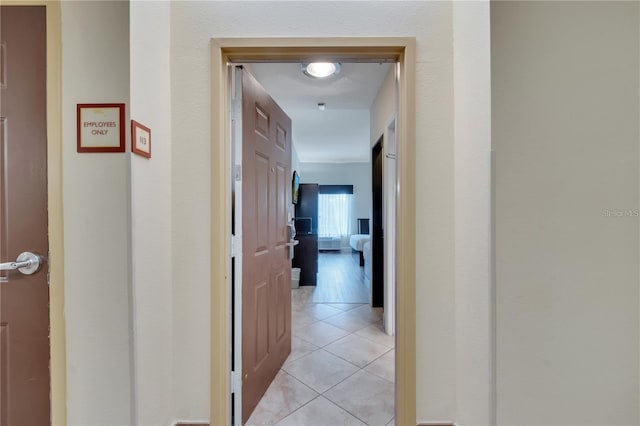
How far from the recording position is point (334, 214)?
8406 mm

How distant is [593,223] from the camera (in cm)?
77

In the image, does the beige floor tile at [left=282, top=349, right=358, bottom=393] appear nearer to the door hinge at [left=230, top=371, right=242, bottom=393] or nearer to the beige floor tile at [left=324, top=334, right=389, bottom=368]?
the beige floor tile at [left=324, top=334, right=389, bottom=368]

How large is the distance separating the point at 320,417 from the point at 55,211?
163 cm

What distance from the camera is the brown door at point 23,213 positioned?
0.72 m

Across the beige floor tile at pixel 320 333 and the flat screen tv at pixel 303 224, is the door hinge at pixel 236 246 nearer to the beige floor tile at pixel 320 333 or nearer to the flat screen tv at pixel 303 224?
the beige floor tile at pixel 320 333

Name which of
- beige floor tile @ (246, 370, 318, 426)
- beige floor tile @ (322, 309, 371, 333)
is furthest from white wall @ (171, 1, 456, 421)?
beige floor tile @ (322, 309, 371, 333)

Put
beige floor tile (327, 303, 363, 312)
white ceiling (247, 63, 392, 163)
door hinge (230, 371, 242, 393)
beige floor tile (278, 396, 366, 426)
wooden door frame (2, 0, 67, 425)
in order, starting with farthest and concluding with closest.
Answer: beige floor tile (327, 303, 363, 312), white ceiling (247, 63, 392, 163), beige floor tile (278, 396, 366, 426), door hinge (230, 371, 242, 393), wooden door frame (2, 0, 67, 425)

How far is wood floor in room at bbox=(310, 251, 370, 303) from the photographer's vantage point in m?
3.74

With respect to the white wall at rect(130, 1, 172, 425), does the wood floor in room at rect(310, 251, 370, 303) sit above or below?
below

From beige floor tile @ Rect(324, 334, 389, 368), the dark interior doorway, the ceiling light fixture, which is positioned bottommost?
beige floor tile @ Rect(324, 334, 389, 368)

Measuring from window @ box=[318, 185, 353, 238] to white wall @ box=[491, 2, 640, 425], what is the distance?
24.4 feet

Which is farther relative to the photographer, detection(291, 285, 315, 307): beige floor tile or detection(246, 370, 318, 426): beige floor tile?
detection(291, 285, 315, 307): beige floor tile

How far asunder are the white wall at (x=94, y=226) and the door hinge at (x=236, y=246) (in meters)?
0.59

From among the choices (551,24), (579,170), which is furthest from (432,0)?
(579,170)
